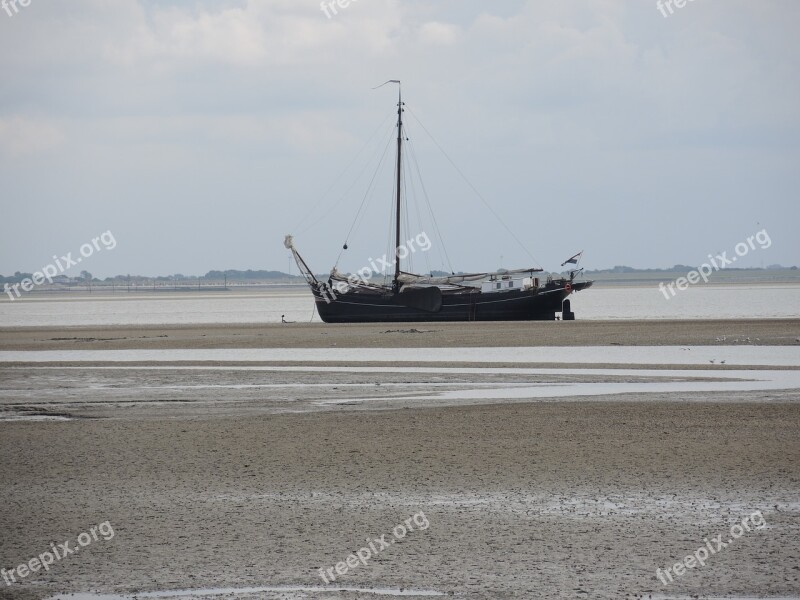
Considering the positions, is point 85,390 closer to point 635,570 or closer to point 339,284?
point 635,570

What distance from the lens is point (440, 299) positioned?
2702 inches

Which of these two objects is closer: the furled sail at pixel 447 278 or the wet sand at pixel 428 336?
the wet sand at pixel 428 336

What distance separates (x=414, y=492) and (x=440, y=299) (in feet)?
182

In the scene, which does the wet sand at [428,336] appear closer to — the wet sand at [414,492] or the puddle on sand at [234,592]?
the wet sand at [414,492]

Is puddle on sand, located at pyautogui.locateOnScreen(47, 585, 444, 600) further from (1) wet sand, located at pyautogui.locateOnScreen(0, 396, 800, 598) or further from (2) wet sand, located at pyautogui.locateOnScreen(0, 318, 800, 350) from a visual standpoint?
(2) wet sand, located at pyautogui.locateOnScreen(0, 318, 800, 350)

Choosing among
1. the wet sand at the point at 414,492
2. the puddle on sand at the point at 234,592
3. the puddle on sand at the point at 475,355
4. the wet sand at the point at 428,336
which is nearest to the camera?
the puddle on sand at the point at 234,592

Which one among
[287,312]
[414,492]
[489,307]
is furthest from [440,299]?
[414,492]

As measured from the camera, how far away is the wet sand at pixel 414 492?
9.98 metres

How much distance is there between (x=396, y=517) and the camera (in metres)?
12.0

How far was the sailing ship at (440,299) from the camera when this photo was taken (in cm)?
6862

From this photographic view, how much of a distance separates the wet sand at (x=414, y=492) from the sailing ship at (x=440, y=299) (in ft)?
147

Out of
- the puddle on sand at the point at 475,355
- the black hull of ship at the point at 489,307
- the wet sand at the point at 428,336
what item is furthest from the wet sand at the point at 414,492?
the black hull of ship at the point at 489,307

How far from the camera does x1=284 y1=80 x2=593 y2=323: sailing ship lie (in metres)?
68.6

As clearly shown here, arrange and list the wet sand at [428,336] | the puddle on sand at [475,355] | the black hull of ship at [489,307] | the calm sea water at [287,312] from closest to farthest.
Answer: the puddle on sand at [475,355], the wet sand at [428,336], the black hull of ship at [489,307], the calm sea water at [287,312]
